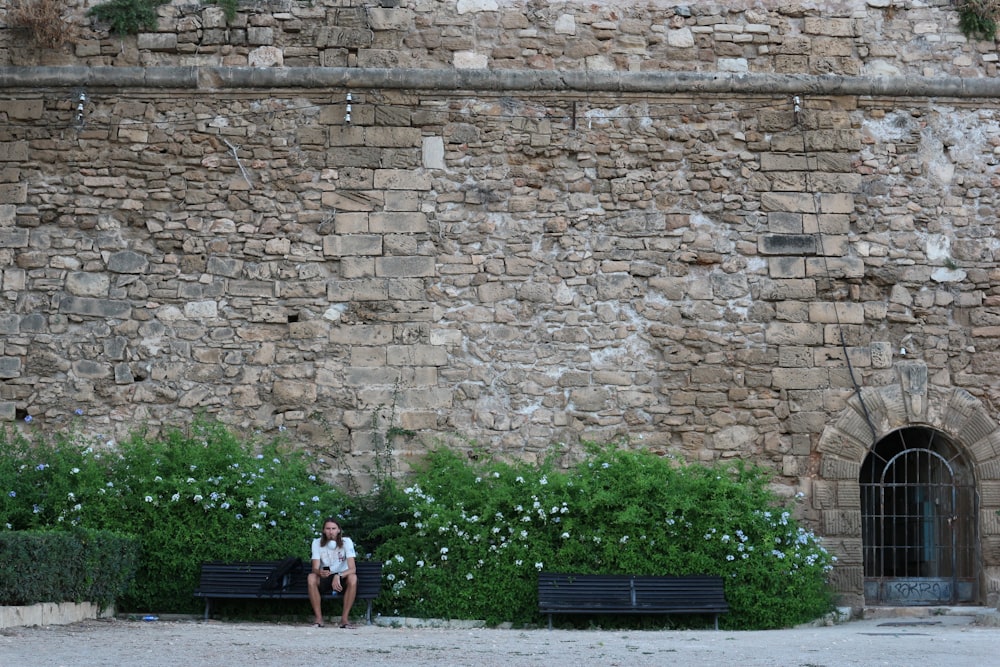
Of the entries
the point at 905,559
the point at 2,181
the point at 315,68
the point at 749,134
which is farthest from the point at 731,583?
the point at 2,181

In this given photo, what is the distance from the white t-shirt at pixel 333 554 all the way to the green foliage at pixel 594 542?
0.48 m

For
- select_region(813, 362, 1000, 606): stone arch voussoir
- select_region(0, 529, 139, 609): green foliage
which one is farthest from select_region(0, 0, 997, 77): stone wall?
select_region(0, 529, 139, 609): green foliage

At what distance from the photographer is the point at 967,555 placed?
1026 centimetres

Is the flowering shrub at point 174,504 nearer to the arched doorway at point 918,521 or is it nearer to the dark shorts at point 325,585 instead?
the dark shorts at point 325,585

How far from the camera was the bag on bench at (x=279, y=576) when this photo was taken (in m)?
8.89

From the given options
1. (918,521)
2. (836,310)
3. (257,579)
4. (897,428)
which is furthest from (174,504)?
(918,521)

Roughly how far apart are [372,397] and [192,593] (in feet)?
6.57

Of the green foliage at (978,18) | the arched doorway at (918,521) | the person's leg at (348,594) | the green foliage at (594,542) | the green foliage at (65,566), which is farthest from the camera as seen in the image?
the green foliage at (978,18)

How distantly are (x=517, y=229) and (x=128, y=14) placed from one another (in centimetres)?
354

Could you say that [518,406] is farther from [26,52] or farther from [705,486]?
[26,52]

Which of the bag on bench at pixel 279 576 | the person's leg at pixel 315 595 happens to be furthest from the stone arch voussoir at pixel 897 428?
the bag on bench at pixel 279 576

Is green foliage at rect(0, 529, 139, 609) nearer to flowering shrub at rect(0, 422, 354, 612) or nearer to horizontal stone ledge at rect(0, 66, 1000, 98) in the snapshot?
flowering shrub at rect(0, 422, 354, 612)

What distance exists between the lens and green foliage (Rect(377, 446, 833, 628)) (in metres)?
9.10

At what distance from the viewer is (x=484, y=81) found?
10.3 meters
